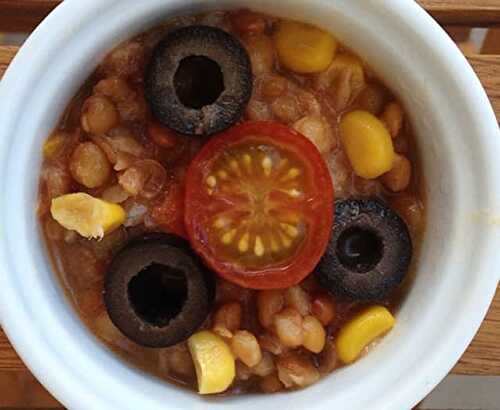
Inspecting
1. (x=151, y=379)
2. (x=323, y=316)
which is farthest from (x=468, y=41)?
(x=151, y=379)

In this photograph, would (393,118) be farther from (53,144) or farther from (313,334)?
(53,144)

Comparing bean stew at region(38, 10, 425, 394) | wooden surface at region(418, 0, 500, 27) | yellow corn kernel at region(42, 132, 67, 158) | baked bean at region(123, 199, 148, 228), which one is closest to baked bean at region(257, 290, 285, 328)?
bean stew at region(38, 10, 425, 394)

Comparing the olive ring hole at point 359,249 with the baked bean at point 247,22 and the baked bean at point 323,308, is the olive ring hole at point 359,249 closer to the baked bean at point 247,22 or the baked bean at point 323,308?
the baked bean at point 323,308

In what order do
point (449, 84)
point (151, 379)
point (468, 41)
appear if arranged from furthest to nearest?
point (468, 41) < point (151, 379) < point (449, 84)

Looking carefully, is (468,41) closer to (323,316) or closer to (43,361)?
(323,316)

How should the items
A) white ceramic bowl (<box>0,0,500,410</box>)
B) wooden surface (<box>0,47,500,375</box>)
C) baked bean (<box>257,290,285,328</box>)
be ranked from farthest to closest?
wooden surface (<box>0,47,500,375</box>) → baked bean (<box>257,290,285,328</box>) → white ceramic bowl (<box>0,0,500,410</box>)

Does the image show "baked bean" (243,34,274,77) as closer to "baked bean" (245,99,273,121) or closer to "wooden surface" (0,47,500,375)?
"baked bean" (245,99,273,121)

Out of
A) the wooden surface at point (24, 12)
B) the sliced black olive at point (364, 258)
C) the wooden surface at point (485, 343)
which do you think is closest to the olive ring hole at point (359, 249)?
the sliced black olive at point (364, 258)
